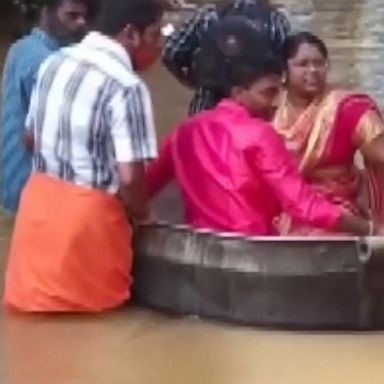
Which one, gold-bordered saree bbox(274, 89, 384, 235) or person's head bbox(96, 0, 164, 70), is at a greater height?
person's head bbox(96, 0, 164, 70)

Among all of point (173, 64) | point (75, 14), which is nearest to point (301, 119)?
point (173, 64)

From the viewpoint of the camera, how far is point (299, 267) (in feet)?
19.2

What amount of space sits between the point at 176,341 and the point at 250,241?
45 cm

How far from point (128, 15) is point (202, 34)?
505 millimetres

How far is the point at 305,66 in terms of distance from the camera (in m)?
6.45

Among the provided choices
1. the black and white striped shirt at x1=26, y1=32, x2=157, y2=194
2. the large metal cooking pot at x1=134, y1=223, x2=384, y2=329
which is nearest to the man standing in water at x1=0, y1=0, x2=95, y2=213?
the black and white striped shirt at x1=26, y1=32, x2=157, y2=194

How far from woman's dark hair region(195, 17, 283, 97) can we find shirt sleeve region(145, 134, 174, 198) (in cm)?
31

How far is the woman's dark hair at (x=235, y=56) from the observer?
6.10m

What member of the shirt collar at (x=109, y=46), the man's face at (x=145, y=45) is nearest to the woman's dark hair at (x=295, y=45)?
the man's face at (x=145, y=45)

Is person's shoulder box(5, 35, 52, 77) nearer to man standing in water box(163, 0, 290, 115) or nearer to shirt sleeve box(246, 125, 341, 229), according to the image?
man standing in water box(163, 0, 290, 115)

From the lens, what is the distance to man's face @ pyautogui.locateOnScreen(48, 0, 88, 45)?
23.4 feet

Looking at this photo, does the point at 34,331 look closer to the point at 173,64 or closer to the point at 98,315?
the point at 98,315

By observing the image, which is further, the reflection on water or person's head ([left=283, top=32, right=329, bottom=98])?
person's head ([left=283, top=32, right=329, bottom=98])

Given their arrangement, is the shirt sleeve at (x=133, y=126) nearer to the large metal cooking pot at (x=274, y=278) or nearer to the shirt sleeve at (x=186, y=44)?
the large metal cooking pot at (x=274, y=278)
